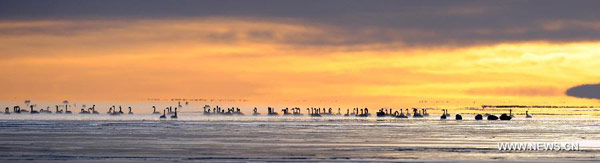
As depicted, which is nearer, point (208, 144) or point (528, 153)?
point (528, 153)

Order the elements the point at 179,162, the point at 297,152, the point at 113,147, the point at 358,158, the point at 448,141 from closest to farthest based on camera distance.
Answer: the point at 179,162
the point at 358,158
the point at 297,152
the point at 113,147
the point at 448,141

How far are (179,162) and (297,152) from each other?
752 cm

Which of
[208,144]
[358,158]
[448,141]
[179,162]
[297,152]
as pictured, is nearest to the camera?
[179,162]

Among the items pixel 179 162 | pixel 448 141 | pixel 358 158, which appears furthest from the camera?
pixel 448 141

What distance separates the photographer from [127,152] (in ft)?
148

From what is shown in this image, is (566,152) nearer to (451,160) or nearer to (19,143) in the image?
(451,160)

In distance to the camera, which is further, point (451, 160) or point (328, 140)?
point (328, 140)

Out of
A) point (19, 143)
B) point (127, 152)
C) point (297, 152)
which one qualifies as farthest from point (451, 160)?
point (19, 143)

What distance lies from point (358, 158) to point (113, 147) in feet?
41.4

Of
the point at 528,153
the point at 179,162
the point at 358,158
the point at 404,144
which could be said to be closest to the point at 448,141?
the point at 404,144

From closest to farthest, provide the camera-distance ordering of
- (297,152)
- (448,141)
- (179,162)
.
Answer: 1. (179,162)
2. (297,152)
3. (448,141)

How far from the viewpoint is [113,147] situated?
49312 millimetres

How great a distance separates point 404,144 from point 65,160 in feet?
63.9

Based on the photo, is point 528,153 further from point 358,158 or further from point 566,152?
point 358,158
